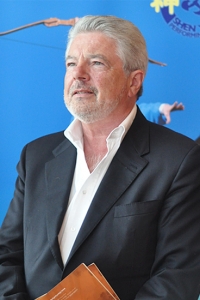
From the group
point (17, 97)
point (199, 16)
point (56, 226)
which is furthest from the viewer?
point (17, 97)

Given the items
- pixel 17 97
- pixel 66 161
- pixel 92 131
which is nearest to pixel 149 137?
pixel 92 131

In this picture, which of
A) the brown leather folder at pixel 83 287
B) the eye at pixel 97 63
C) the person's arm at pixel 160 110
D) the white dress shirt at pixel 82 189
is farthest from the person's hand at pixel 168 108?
the brown leather folder at pixel 83 287

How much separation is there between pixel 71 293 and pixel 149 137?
24.2 inches

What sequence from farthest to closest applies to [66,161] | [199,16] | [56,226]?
[199,16] < [66,161] < [56,226]

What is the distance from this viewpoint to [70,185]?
1.68m

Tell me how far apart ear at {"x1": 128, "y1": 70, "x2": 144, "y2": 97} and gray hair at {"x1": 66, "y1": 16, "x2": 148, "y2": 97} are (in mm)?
26

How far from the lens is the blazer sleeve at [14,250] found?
65.4 inches

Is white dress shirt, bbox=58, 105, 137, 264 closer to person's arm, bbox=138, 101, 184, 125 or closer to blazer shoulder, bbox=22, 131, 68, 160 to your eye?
blazer shoulder, bbox=22, 131, 68, 160

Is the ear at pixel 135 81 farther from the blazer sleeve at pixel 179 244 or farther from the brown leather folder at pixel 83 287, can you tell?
the brown leather folder at pixel 83 287

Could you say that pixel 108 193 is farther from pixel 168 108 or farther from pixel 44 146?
pixel 168 108

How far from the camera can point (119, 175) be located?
1.60m

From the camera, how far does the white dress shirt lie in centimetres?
161

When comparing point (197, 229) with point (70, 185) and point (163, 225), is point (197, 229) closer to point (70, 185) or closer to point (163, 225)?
point (163, 225)

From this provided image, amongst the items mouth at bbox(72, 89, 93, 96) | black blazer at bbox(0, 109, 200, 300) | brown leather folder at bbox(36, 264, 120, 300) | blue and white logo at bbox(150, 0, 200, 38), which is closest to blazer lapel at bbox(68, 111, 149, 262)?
black blazer at bbox(0, 109, 200, 300)
